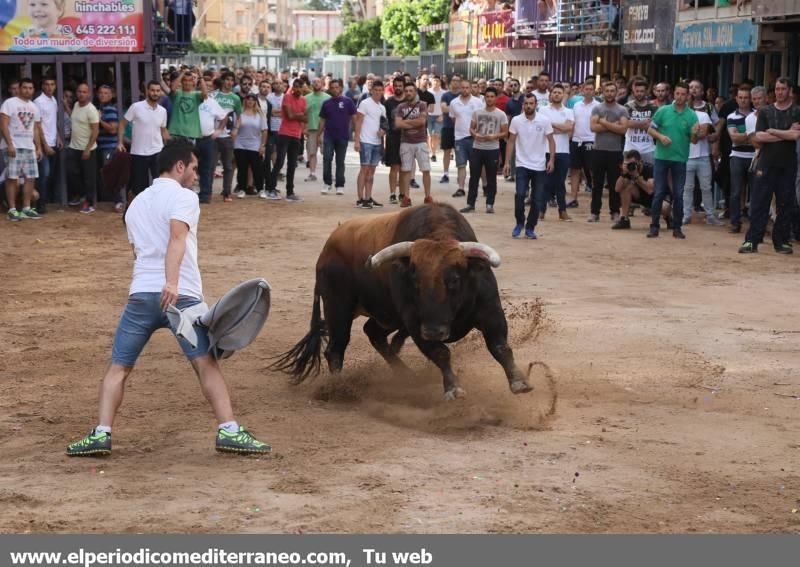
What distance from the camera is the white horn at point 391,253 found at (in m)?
7.79

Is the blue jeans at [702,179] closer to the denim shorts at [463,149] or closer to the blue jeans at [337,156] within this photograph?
the denim shorts at [463,149]

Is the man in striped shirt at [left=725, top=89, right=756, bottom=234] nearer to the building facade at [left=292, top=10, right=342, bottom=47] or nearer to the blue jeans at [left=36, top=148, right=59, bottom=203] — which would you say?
the blue jeans at [left=36, top=148, right=59, bottom=203]

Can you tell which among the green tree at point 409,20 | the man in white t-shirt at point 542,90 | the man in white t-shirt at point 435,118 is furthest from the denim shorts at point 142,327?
the green tree at point 409,20

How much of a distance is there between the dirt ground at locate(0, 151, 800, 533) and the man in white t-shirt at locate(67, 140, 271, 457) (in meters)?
0.13

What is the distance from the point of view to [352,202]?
794 inches

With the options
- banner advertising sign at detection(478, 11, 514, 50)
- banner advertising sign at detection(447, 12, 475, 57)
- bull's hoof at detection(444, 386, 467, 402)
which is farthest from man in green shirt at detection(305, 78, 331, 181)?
banner advertising sign at detection(447, 12, 475, 57)

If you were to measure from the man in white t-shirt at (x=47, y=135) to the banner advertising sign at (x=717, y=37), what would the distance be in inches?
383

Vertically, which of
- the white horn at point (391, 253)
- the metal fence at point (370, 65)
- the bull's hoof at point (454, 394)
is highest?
the metal fence at point (370, 65)

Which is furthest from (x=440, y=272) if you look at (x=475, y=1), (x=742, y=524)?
(x=475, y=1)

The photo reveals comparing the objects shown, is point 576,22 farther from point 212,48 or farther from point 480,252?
point 212,48

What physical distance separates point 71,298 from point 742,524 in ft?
25.7

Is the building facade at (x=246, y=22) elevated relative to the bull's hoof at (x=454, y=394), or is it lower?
elevated

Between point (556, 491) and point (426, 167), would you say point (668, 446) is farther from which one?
point (426, 167)

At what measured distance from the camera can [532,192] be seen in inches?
629
